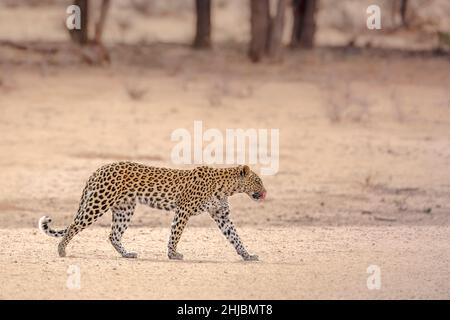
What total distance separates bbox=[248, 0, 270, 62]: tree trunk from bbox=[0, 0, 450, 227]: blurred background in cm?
3

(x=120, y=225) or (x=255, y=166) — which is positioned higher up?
(x=120, y=225)

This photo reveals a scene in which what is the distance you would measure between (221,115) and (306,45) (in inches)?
378

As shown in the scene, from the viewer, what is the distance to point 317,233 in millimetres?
12859

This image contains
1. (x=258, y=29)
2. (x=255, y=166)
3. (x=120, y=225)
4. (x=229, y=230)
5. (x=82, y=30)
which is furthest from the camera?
(x=82, y=30)

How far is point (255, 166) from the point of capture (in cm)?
1764

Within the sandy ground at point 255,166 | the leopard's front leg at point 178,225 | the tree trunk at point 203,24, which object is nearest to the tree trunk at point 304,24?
the sandy ground at point 255,166

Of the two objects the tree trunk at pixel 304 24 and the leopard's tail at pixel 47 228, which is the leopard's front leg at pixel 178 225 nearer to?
the leopard's tail at pixel 47 228

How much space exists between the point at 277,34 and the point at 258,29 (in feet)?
1.66

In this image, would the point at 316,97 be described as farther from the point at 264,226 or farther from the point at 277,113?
the point at 264,226

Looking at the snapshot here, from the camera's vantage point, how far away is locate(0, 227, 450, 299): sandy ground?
9883 millimetres

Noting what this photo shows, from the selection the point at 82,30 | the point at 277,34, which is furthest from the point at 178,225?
the point at 82,30

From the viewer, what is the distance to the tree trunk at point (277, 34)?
26.8 m

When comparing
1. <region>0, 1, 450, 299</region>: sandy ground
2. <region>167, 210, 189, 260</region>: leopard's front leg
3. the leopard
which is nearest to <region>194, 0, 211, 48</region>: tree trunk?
<region>0, 1, 450, 299</region>: sandy ground

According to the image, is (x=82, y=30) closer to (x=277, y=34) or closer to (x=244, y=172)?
(x=277, y=34)
